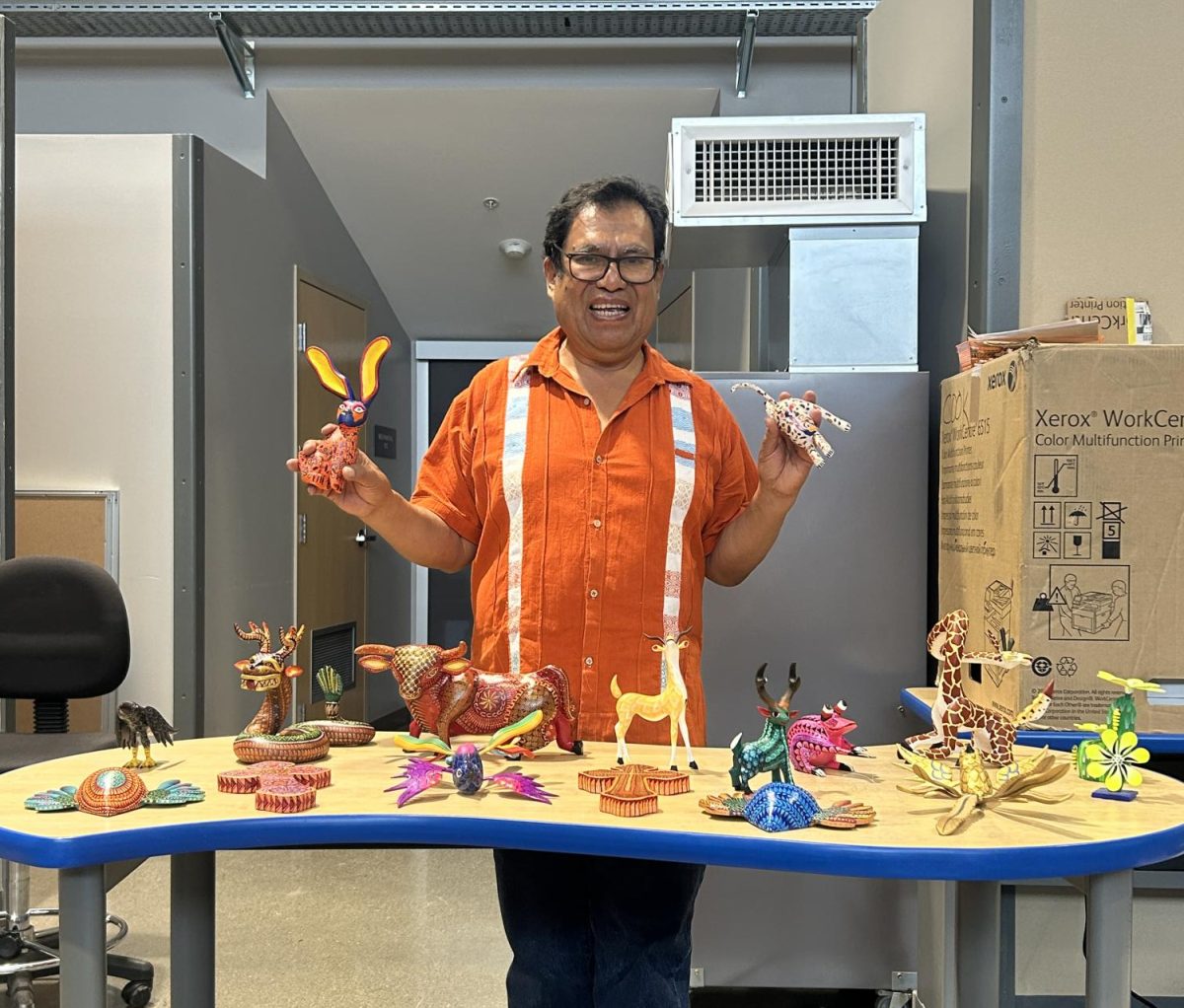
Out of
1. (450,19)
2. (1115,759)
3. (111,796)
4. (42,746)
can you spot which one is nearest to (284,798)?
(111,796)

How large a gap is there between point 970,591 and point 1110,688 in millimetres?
316

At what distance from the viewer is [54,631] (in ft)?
8.53

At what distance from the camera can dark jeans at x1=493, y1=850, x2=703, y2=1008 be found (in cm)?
144

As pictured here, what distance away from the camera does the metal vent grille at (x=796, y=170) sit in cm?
238

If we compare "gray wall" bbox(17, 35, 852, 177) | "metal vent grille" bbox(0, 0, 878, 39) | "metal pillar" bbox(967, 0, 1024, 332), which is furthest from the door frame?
"metal pillar" bbox(967, 0, 1024, 332)

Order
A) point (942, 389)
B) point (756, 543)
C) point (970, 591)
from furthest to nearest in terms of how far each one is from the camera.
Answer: point (942, 389), point (970, 591), point (756, 543)

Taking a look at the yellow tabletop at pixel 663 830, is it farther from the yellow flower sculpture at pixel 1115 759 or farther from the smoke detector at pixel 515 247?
the smoke detector at pixel 515 247

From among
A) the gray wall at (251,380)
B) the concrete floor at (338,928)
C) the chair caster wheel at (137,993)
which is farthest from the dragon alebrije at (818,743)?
the gray wall at (251,380)

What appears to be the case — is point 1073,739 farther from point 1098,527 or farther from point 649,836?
point 649,836

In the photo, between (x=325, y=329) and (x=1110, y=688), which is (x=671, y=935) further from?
(x=325, y=329)

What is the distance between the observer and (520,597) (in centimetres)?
160

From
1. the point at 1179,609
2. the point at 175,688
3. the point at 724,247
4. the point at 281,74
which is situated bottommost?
the point at 175,688

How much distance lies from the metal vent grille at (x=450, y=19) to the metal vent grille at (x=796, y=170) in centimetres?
165

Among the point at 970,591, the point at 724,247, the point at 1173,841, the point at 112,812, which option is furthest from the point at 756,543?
the point at 724,247
